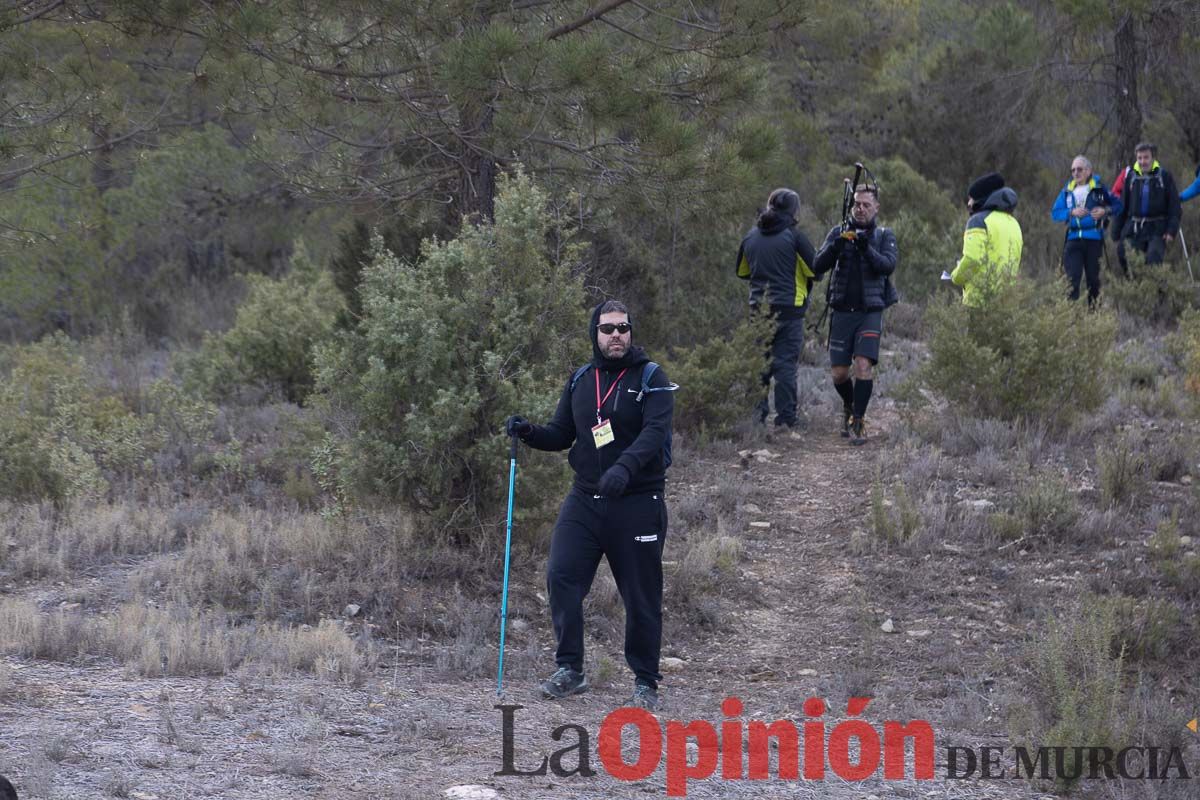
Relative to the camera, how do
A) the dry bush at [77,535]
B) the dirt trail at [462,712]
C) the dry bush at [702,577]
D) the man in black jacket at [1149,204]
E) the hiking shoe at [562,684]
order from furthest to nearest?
the man in black jacket at [1149,204]
the dry bush at [77,535]
the dry bush at [702,577]
the hiking shoe at [562,684]
the dirt trail at [462,712]

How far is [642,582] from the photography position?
6680mm

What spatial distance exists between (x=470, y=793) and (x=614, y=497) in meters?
1.60

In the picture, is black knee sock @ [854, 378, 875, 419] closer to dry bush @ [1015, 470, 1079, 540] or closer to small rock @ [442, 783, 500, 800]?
dry bush @ [1015, 470, 1079, 540]

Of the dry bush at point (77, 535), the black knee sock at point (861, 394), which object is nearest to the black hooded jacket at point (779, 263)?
the black knee sock at point (861, 394)

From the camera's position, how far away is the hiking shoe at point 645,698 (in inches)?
266

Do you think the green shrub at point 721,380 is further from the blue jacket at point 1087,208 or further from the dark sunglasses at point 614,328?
the dark sunglasses at point 614,328

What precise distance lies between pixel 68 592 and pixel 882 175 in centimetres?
1360

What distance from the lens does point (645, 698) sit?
6.76 metres

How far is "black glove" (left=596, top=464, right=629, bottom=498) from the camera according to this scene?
6258 millimetres

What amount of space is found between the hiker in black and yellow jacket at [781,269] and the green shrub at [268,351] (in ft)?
14.8

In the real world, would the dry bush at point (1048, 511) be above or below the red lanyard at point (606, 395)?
below

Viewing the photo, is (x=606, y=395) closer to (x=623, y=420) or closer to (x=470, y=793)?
(x=623, y=420)

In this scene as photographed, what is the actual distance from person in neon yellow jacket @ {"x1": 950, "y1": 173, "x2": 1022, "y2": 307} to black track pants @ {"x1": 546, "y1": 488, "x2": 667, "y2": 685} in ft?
17.1

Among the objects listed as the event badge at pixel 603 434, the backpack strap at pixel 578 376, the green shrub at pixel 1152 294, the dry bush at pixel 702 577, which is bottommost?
the dry bush at pixel 702 577
